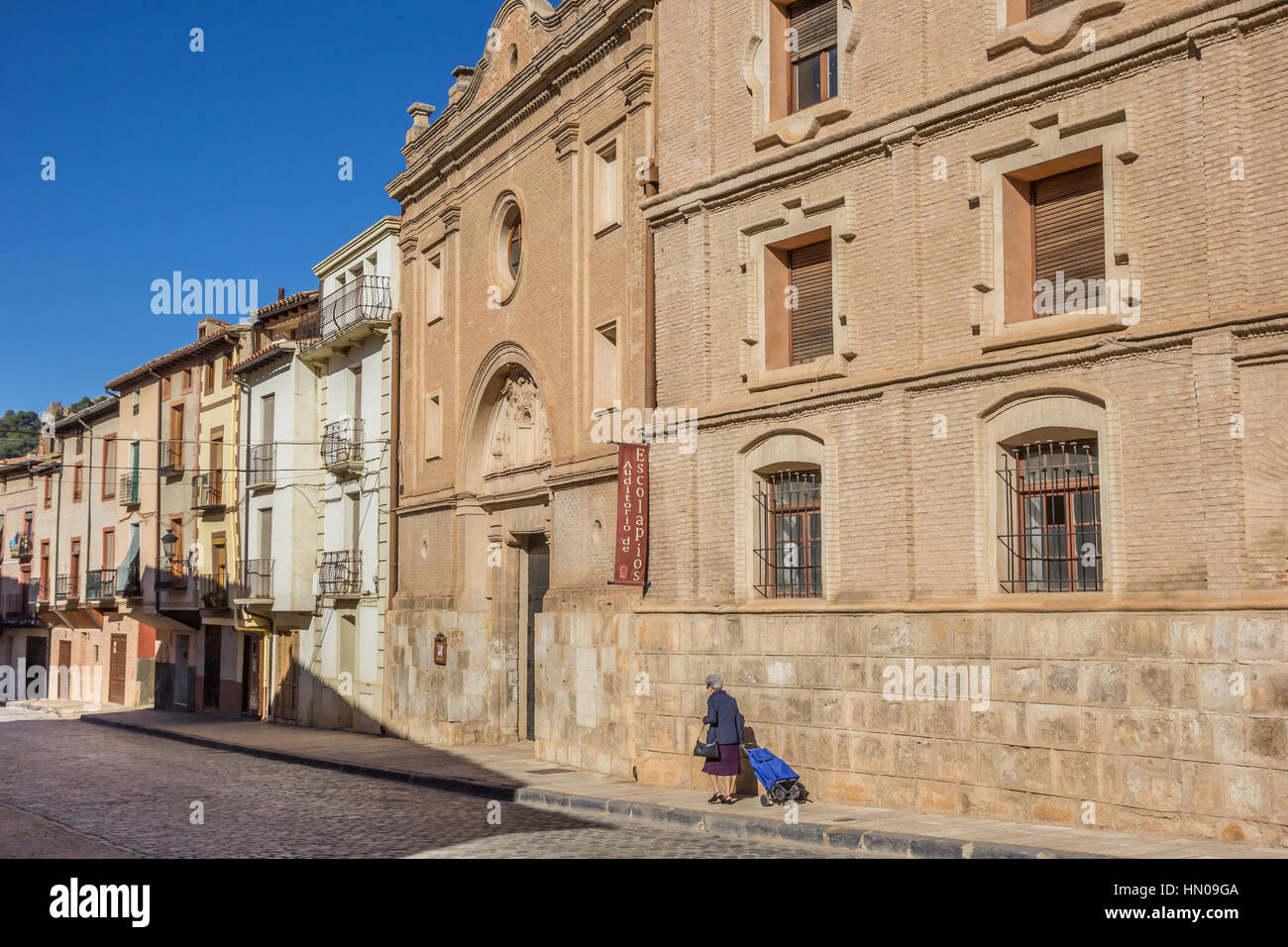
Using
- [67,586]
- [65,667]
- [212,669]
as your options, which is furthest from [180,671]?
[65,667]

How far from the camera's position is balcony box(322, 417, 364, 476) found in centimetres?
3095

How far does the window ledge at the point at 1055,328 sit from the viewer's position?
43.1 feet

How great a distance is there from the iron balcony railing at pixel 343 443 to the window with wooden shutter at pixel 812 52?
1641 cm

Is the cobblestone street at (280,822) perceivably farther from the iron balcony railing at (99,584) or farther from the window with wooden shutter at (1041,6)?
the iron balcony railing at (99,584)

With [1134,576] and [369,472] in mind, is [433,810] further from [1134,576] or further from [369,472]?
[369,472]

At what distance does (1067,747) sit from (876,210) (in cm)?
671

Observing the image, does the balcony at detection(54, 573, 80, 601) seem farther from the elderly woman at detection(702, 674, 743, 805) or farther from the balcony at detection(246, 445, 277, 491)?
the elderly woman at detection(702, 674, 743, 805)

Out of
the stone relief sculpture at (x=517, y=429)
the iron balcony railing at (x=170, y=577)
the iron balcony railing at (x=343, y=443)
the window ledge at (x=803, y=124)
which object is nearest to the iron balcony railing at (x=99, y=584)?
the iron balcony railing at (x=170, y=577)

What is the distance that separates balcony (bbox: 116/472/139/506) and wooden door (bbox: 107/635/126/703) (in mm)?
5121

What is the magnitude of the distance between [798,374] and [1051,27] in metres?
5.11

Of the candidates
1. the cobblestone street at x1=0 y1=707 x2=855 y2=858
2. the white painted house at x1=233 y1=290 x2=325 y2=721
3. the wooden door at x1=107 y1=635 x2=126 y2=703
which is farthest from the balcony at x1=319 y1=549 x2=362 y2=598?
the wooden door at x1=107 y1=635 x2=126 y2=703

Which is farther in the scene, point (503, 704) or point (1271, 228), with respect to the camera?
point (503, 704)

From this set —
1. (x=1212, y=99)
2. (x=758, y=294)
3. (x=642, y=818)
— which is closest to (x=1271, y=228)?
(x=1212, y=99)

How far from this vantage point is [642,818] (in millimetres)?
15672
